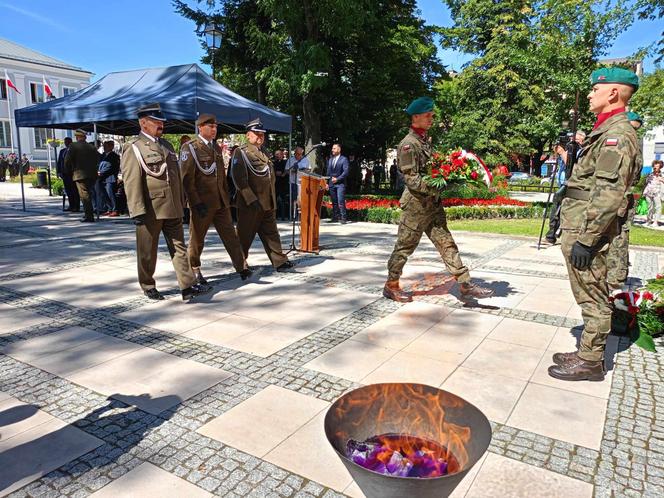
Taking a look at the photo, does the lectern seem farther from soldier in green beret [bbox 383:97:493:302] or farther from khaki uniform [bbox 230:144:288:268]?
soldier in green beret [bbox 383:97:493:302]

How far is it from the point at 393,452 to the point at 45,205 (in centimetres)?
1874

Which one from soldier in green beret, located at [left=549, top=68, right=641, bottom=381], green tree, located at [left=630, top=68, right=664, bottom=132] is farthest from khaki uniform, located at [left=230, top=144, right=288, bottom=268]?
green tree, located at [left=630, top=68, right=664, bottom=132]

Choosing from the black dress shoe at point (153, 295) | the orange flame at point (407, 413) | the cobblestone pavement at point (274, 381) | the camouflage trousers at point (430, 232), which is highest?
the camouflage trousers at point (430, 232)

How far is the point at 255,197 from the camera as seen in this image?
673 cm

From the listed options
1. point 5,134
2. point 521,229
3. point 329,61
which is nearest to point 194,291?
point 521,229

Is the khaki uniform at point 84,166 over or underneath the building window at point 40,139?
underneath

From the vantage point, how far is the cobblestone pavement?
102 inches

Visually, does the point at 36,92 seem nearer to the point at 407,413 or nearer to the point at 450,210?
the point at 450,210

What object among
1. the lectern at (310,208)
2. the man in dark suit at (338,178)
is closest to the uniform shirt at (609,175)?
the lectern at (310,208)

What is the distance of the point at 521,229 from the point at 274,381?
10192mm

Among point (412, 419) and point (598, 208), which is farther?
point (598, 208)

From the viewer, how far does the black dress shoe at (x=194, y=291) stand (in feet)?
18.9

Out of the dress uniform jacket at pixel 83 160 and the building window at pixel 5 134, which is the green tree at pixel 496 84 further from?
the building window at pixel 5 134

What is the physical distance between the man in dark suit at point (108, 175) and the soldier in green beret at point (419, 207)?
34.4ft
